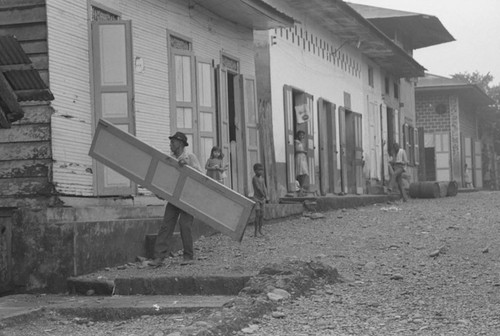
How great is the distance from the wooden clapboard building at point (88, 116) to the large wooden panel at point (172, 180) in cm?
43

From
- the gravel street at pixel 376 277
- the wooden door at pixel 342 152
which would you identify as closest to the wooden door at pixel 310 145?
the wooden door at pixel 342 152

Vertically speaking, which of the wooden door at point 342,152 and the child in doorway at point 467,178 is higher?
the wooden door at point 342,152

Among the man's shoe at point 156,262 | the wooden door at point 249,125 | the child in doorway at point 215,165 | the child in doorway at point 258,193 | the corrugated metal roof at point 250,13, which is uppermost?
the corrugated metal roof at point 250,13

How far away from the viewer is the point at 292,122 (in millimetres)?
16656

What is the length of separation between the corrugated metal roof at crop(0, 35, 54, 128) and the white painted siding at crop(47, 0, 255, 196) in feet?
8.52

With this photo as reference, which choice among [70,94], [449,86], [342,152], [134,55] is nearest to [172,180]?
[70,94]

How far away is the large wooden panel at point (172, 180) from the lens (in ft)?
29.0

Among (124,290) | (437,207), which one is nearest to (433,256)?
(124,290)

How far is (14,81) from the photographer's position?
6172 mm

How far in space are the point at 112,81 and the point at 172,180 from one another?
1.51 m

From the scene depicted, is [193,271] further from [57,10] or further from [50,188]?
[57,10]

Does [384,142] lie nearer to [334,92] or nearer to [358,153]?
[358,153]

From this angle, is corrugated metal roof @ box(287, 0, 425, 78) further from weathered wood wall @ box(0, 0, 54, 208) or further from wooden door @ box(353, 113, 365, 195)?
weathered wood wall @ box(0, 0, 54, 208)

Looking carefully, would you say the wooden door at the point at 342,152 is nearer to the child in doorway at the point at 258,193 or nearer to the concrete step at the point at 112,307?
the child in doorway at the point at 258,193
